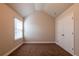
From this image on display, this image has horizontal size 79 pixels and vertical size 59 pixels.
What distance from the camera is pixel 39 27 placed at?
9570 millimetres

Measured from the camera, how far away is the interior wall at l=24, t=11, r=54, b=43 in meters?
9.47

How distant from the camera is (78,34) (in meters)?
4.19

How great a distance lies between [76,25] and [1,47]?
2.91m

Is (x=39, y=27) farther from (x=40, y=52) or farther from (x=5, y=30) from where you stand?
(x=5, y=30)

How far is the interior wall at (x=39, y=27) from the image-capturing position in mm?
9469

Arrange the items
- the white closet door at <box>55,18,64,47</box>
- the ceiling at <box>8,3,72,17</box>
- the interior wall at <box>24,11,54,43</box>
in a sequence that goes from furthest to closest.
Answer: the interior wall at <box>24,11,54,43</box> < the white closet door at <box>55,18,64,47</box> < the ceiling at <box>8,3,72,17</box>

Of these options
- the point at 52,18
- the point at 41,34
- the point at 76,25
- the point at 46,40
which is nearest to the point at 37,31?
the point at 41,34

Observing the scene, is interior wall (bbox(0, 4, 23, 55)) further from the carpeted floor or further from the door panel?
the door panel

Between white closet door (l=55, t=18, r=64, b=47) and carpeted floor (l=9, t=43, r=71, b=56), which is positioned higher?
white closet door (l=55, t=18, r=64, b=47)

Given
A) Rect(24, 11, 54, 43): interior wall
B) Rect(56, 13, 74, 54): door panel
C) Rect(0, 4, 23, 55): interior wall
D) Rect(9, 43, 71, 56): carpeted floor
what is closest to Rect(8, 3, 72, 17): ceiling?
Rect(56, 13, 74, 54): door panel

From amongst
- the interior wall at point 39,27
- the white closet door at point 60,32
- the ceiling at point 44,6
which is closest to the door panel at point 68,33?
the white closet door at point 60,32

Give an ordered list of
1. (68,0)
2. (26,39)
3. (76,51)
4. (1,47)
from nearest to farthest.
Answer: (68,0) < (1,47) < (76,51) < (26,39)

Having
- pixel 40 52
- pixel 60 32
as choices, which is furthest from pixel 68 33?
pixel 60 32

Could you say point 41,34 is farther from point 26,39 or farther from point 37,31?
point 26,39
